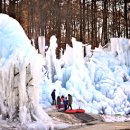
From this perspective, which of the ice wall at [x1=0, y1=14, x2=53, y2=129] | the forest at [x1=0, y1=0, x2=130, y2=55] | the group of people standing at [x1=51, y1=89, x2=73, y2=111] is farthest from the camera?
the forest at [x1=0, y1=0, x2=130, y2=55]

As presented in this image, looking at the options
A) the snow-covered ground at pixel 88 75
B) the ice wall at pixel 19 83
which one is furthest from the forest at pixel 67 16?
the ice wall at pixel 19 83

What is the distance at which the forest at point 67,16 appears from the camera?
50.1 m

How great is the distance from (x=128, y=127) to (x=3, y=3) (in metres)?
26.9

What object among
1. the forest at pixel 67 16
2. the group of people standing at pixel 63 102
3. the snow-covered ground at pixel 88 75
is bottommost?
the group of people standing at pixel 63 102

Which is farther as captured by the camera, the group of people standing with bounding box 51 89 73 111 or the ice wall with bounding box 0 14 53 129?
the group of people standing with bounding box 51 89 73 111

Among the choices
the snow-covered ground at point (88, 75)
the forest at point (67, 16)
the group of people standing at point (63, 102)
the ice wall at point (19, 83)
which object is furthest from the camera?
the forest at point (67, 16)

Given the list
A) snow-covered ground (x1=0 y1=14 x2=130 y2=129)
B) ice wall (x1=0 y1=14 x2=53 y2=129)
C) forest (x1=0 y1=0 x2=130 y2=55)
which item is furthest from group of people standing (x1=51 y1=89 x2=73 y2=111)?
forest (x1=0 y1=0 x2=130 y2=55)

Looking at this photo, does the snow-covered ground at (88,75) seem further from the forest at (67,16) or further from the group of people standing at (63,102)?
the forest at (67,16)

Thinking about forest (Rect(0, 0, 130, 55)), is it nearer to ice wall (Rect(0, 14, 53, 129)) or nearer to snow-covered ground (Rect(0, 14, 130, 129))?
snow-covered ground (Rect(0, 14, 130, 129))

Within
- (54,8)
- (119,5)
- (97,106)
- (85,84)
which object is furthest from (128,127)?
(119,5)

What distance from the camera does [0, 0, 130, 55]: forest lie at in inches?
1971

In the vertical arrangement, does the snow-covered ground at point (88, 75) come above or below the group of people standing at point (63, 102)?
above

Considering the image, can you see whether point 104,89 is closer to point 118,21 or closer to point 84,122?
point 84,122

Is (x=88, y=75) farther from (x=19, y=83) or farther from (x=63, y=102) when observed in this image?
(x=19, y=83)
